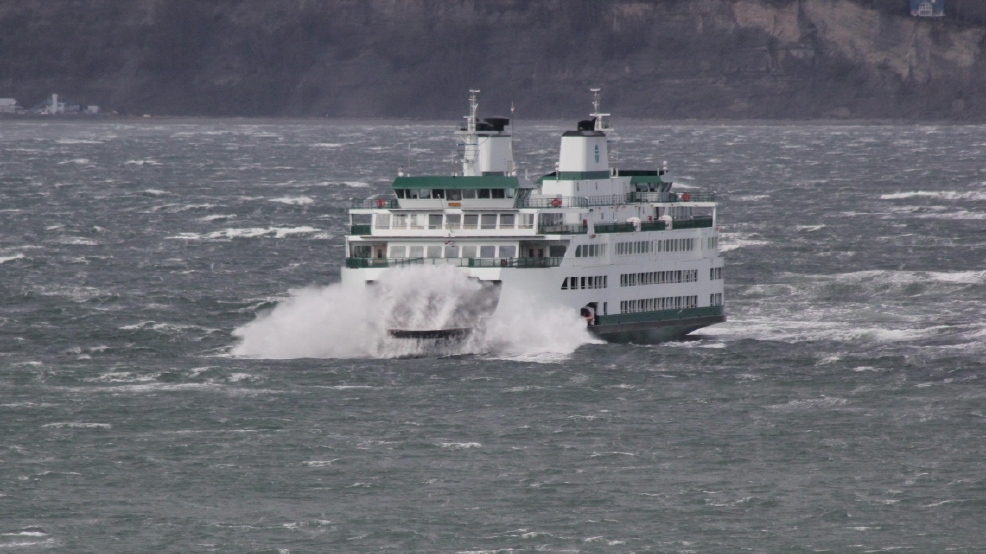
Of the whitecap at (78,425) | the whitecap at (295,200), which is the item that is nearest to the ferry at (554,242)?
the whitecap at (78,425)

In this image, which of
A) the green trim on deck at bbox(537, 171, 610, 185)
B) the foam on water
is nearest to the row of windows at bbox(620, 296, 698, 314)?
the foam on water

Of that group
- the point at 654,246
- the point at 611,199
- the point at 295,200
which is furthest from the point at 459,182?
the point at 295,200

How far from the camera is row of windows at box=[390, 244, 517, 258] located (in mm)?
78125

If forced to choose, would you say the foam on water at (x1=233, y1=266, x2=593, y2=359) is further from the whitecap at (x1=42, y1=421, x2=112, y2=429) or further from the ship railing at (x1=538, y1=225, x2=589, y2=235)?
the whitecap at (x1=42, y1=421, x2=112, y2=429)

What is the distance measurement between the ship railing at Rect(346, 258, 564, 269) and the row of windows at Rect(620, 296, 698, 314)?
4.54m

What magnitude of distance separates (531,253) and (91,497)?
2785cm

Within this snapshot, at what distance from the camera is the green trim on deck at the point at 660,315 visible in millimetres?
79812

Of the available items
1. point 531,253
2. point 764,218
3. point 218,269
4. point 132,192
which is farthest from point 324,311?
point 132,192

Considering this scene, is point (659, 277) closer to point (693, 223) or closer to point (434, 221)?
point (693, 223)

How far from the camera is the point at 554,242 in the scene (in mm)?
78250

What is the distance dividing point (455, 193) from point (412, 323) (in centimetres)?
662

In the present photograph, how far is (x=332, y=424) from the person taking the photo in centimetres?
6406

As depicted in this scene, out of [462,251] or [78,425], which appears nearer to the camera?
[78,425]

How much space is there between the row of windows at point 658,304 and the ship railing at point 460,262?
4.54 m
